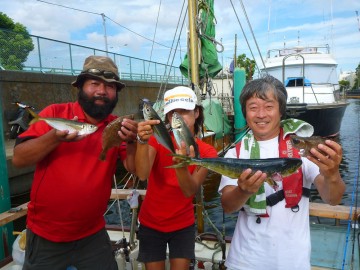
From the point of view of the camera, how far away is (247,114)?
7.64 feet

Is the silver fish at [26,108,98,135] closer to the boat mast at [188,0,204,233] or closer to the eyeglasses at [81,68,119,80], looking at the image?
the eyeglasses at [81,68,119,80]

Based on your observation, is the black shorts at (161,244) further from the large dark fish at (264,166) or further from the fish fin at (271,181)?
the fish fin at (271,181)

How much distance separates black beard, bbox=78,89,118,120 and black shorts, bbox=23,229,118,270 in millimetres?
1121

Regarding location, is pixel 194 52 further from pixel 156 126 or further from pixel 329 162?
pixel 329 162

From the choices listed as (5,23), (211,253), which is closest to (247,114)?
(211,253)

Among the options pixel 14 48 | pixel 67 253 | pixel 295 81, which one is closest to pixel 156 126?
pixel 67 253

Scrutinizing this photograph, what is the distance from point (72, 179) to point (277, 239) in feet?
5.55

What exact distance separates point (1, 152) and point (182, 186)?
2.57 m

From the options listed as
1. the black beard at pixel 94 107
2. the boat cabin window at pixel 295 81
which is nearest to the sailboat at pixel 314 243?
the black beard at pixel 94 107

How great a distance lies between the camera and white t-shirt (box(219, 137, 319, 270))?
83.9 inches

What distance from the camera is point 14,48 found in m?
14.3

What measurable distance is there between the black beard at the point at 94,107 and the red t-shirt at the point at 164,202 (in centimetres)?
52

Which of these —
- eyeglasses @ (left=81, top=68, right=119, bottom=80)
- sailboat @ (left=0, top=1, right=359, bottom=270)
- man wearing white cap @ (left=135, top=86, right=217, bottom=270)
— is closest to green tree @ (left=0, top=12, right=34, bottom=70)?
sailboat @ (left=0, top=1, right=359, bottom=270)

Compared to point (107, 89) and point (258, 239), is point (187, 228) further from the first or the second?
point (107, 89)
